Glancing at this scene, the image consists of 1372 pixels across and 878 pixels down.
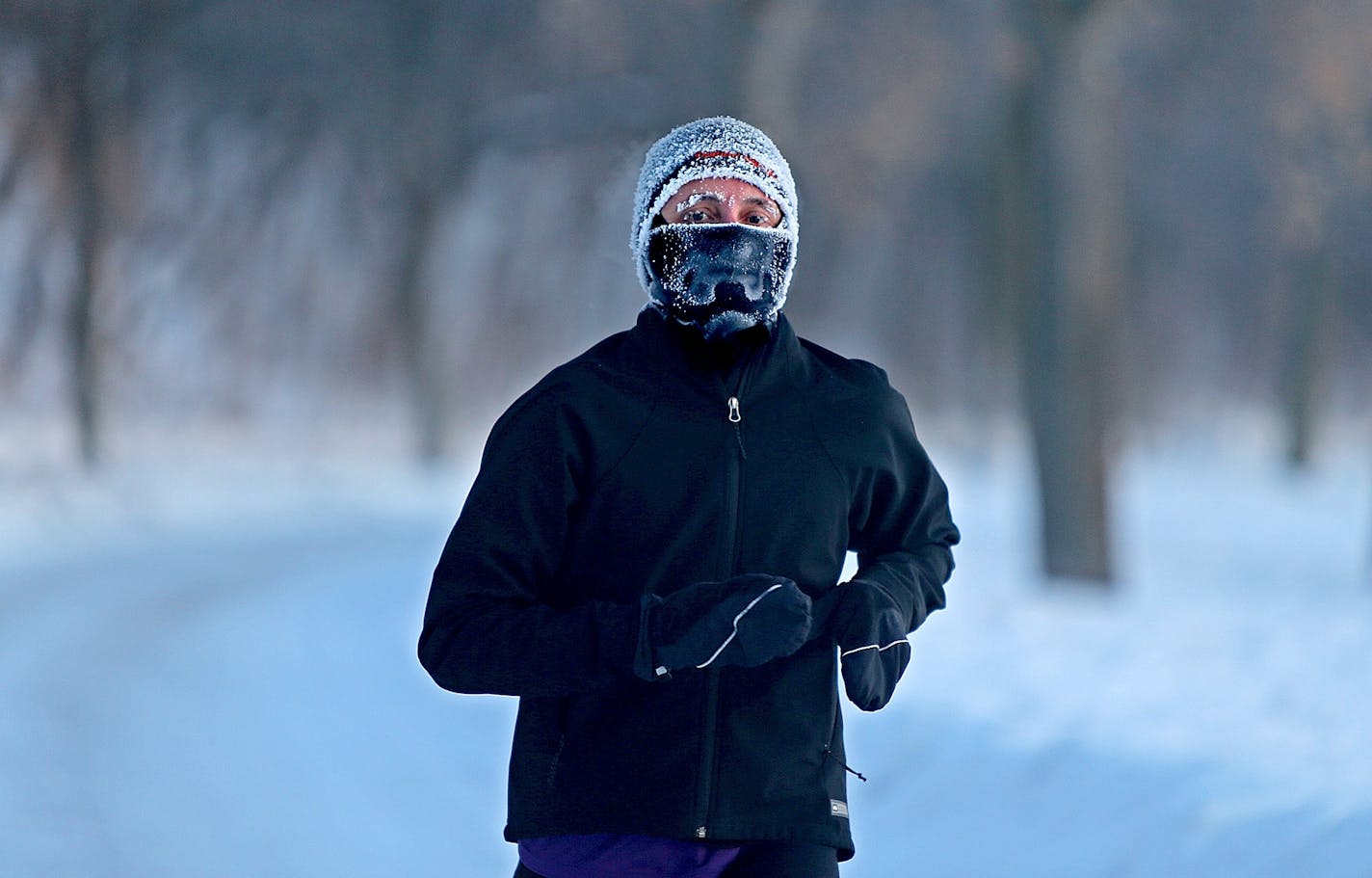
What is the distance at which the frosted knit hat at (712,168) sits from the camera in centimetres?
268

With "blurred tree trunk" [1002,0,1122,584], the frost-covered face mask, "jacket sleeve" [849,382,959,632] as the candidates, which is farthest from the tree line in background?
the frost-covered face mask

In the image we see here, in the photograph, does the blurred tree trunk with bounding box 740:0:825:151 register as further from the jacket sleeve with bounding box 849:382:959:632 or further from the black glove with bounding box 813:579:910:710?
the black glove with bounding box 813:579:910:710

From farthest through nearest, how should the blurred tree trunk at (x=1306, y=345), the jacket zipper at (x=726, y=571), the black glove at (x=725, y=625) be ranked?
the blurred tree trunk at (x=1306, y=345), the jacket zipper at (x=726, y=571), the black glove at (x=725, y=625)

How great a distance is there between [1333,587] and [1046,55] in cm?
414

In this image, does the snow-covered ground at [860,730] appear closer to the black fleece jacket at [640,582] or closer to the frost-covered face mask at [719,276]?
the black fleece jacket at [640,582]

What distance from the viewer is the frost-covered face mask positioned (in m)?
2.57

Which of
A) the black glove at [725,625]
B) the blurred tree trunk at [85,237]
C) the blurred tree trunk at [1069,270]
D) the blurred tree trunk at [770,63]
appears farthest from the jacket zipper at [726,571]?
the blurred tree trunk at [85,237]

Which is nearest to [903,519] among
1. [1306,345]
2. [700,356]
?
[700,356]

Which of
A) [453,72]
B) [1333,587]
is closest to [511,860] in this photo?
[1333,587]

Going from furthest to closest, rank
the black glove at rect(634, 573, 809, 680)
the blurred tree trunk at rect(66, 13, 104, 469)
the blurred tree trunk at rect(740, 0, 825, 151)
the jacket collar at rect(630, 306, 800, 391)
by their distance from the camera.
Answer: the blurred tree trunk at rect(66, 13, 104, 469) < the blurred tree trunk at rect(740, 0, 825, 151) < the jacket collar at rect(630, 306, 800, 391) < the black glove at rect(634, 573, 809, 680)

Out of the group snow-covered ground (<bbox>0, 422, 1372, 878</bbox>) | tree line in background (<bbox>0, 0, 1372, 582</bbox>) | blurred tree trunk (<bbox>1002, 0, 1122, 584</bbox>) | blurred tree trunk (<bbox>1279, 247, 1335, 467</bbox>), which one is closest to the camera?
snow-covered ground (<bbox>0, 422, 1372, 878</bbox>)

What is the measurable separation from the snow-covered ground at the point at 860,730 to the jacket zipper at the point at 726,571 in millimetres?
2550

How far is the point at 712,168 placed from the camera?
2.68 m

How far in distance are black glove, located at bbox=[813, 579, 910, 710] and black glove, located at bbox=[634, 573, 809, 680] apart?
0.13m
